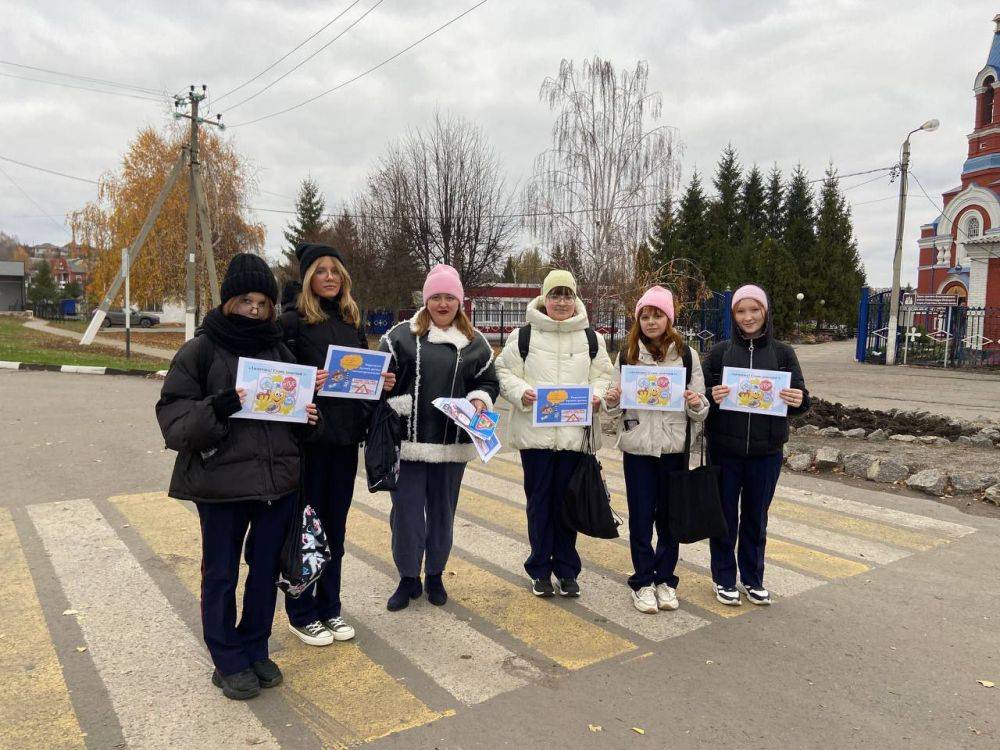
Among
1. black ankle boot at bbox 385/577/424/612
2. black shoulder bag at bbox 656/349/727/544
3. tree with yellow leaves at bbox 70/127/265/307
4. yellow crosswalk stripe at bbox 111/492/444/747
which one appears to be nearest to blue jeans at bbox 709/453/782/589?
black shoulder bag at bbox 656/349/727/544

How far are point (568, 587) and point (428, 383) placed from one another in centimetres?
167

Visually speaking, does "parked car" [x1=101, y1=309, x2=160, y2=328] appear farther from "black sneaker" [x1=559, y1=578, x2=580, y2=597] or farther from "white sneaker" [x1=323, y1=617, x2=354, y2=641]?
"black sneaker" [x1=559, y1=578, x2=580, y2=597]

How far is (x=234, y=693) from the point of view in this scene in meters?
3.21

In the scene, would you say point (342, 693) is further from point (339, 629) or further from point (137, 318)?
point (137, 318)

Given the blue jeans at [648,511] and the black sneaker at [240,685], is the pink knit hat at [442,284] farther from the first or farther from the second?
the black sneaker at [240,685]

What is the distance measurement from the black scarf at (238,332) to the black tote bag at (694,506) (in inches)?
99.4

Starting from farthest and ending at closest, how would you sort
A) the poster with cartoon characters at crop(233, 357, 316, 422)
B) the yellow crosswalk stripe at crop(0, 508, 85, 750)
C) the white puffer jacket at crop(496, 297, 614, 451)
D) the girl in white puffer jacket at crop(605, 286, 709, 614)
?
1. the white puffer jacket at crop(496, 297, 614, 451)
2. the girl in white puffer jacket at crop(605, 286, 709, 614)
3. the poster with cartoon characters at crop(233, 357, 316, 422)
4. the yellow crosswalk stripe at crop(0, 508, 85, 750)

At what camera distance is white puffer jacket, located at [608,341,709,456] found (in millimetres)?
4219

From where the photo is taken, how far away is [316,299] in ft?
12.3

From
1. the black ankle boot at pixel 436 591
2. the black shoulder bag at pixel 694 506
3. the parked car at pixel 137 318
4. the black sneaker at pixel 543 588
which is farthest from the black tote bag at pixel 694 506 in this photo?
the parked car at pixel 137 318

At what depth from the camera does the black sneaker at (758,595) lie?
442 centimetres

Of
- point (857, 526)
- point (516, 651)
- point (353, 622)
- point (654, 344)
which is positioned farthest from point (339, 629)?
point (857, 526)

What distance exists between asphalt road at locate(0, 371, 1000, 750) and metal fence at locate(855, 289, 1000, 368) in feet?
68.2

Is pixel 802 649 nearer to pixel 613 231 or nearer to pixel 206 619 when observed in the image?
pixel 206 619
